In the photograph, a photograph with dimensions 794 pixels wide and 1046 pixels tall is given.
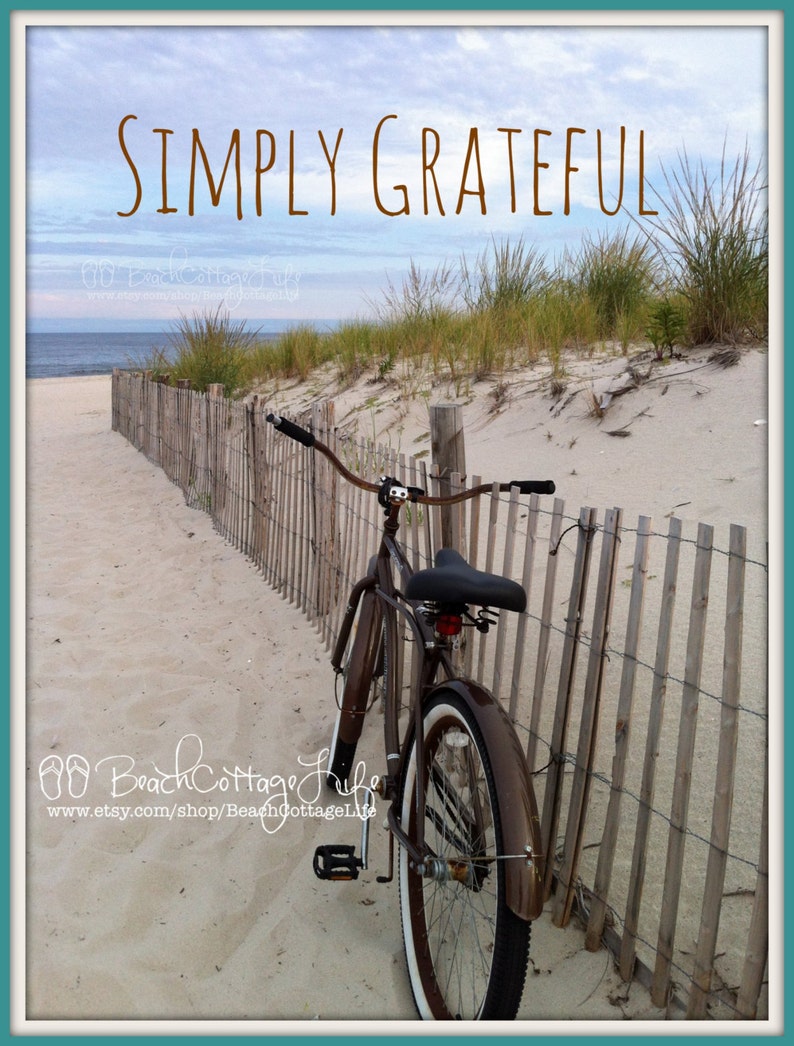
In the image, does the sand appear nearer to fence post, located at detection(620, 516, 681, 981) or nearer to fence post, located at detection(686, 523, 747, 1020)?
fence post, located at detection(620, 516, 681, 981)

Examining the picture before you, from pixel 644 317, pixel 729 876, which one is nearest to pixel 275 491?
pixel 729 876

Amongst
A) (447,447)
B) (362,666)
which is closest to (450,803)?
(362,666)

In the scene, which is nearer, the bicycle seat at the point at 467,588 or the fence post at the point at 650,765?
the bicycle seat at the point at 467,588

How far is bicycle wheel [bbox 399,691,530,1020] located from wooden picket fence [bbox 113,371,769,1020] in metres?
0.29

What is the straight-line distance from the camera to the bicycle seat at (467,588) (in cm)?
197

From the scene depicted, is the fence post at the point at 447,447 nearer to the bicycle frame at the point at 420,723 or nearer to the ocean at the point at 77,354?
→ the bicycle frame at the point at 420,723

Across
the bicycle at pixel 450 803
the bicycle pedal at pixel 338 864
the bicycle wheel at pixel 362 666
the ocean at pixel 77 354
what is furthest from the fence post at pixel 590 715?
the ocean at pixel 77 354

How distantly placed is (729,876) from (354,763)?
146 cm

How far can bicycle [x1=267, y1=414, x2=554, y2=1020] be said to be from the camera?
1.87m

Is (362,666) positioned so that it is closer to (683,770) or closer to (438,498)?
(438,498)

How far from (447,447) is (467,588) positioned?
1.31 meters

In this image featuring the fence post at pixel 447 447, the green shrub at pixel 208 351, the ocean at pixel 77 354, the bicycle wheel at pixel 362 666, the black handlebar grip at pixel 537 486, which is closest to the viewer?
the black handlebar grip at pixel 537 486
